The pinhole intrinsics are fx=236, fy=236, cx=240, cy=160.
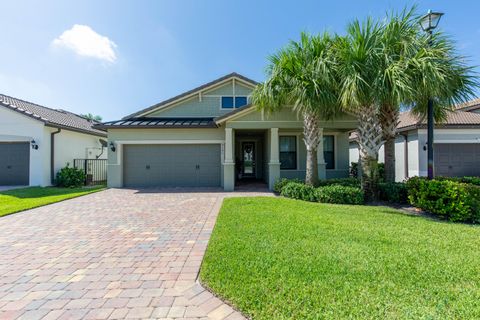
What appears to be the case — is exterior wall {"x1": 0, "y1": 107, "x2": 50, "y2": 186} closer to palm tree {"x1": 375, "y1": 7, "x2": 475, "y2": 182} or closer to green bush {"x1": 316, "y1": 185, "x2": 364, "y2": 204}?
green bush {"x1": 316, "y1": 185, "x2": 364, "y2": 204}

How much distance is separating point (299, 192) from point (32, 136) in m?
14.9

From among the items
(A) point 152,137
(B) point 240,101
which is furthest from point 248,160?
(A) point 152,137

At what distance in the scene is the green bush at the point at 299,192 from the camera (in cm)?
912

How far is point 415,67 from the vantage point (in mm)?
6914

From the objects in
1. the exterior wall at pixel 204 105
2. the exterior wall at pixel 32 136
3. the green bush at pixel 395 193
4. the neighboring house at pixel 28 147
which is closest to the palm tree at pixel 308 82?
the green bush at pixel 395 193

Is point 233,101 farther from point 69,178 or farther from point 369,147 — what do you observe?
point 69,178

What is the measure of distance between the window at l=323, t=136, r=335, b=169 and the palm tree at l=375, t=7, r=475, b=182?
5958 millimetres

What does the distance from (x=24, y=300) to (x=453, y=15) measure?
13302mm

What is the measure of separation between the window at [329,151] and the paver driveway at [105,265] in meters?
9.08

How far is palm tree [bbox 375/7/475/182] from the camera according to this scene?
6.76 meters

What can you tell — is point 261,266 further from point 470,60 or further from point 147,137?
point 147,137

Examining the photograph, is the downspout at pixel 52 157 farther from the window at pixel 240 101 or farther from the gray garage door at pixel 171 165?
the window at pixel 240 101

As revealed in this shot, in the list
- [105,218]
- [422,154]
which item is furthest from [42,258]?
[422,154]

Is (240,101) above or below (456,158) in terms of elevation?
above
